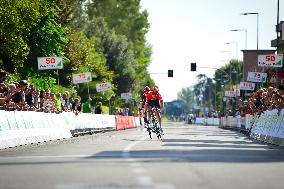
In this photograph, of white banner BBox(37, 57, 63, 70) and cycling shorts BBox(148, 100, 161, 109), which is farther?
white banner BBox(37, 57, 63, 70)

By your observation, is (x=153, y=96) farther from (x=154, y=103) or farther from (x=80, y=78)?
(x=80, y=78)

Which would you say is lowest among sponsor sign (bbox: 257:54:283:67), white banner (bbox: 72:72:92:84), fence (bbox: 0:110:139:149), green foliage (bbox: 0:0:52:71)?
fence (bbox: 0:110:139:149)

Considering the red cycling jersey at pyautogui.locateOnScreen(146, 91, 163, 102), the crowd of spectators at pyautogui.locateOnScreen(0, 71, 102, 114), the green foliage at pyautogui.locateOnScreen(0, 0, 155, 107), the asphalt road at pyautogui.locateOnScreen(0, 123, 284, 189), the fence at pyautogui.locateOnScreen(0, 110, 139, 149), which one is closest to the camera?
the asphalt road at pyautogui.locateOnScreen(0, 123, 284, 189)

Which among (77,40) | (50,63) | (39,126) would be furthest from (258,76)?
(39,126)

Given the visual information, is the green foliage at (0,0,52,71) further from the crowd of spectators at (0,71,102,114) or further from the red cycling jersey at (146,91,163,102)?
the red cycling jersey at (146,91,163,102)

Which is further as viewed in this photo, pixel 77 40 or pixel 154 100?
pixel 77 40

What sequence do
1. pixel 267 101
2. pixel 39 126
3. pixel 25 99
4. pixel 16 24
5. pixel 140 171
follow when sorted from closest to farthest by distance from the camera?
1. pixel 140 171
2. pixel 39 126
3. pixel 25 99
4. pixel 267 101
5. pixel 16 24

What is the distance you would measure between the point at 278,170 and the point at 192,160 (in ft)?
9.27

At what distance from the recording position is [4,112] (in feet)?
82.7

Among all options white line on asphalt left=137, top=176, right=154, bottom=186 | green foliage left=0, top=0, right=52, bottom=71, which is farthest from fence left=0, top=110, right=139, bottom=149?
white line on asphalt left=137, top=176, right=154, bottom=186

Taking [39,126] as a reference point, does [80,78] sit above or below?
above

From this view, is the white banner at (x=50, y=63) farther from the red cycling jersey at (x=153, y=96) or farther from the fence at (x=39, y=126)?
the red cycling jersey at (x=153, y=96)

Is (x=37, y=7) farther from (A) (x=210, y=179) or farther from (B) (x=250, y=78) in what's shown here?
(A) (x=210, y=179)

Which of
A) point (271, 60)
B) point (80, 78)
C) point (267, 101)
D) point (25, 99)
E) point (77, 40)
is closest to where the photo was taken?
point (25, 99)
